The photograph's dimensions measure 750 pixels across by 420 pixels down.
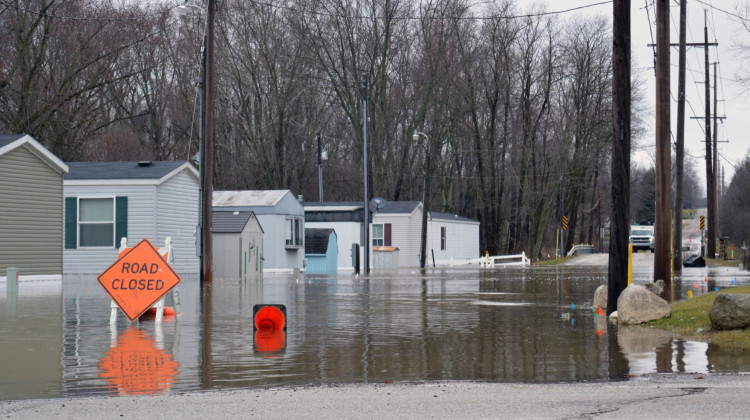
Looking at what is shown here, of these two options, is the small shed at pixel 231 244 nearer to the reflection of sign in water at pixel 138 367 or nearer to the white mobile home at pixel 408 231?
the reflection of sign in water at pixel 138 367

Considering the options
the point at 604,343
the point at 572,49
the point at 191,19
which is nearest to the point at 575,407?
the point at 604,343

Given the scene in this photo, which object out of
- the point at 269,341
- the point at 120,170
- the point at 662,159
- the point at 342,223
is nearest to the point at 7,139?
the point at 120,170

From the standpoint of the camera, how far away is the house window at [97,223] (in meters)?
35.2

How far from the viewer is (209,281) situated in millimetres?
29781

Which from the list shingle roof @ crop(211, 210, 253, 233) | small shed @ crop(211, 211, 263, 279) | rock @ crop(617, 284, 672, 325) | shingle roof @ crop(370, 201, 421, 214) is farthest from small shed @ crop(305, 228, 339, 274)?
rock @ crop(617, 284, 672, 325)

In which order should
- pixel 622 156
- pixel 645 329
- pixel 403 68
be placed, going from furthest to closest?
pixel 403 68
pixel 622 156
pixel 645 329

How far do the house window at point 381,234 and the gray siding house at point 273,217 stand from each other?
1777 cm

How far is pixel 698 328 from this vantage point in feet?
48.0

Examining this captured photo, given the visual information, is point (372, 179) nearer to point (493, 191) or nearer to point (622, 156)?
point (493, 191)

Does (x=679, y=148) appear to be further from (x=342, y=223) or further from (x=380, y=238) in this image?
(x=380, y=238)

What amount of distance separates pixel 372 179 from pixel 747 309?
193ft

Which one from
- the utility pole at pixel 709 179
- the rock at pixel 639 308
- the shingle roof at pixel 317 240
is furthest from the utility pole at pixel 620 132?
the utility pole at pixel 709 179

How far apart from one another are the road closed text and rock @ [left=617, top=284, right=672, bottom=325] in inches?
298

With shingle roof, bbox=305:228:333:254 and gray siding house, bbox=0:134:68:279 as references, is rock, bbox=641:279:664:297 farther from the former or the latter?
shingle roof, bbox=305:228:333:254
